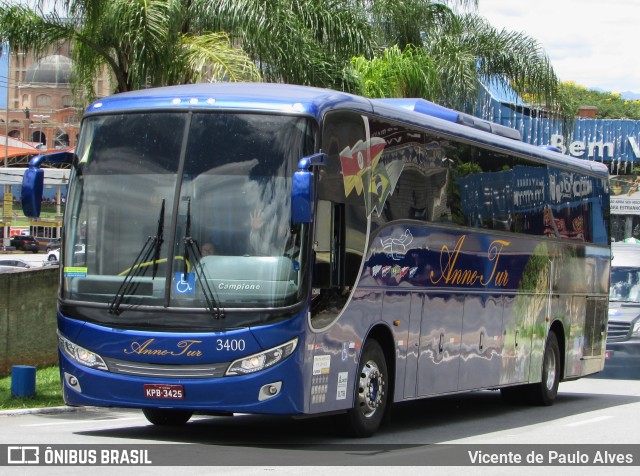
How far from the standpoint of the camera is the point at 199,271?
425 inches

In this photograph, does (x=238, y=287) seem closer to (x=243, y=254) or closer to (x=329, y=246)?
(x=243, y=254)

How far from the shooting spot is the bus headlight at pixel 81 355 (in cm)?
1109

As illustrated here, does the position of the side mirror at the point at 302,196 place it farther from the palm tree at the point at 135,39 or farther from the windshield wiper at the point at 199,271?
the palm tree at the point at 135,39

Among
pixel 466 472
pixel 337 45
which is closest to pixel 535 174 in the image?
pixel 337 45

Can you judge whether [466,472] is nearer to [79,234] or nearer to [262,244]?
[262,244]

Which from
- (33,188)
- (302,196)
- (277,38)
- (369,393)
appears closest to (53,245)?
(277,38)

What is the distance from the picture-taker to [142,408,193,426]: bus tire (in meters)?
12.9

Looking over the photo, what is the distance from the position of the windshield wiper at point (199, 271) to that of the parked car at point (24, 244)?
248 feet

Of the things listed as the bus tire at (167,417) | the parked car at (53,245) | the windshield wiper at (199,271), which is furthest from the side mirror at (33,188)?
the parked car at (53,245)

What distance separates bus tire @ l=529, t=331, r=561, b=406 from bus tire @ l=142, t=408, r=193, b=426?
22.9 ft

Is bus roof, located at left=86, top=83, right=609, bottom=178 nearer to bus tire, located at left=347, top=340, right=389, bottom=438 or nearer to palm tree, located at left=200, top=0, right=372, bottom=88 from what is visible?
bus tire, located at left=347, top=340, right=389, bottom=438

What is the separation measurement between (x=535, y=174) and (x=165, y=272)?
8231 millimetres

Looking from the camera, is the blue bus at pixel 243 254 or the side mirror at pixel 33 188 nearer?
the blue bus at pixel 243 254

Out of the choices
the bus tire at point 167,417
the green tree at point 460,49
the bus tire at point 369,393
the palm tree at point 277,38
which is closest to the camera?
the bus tire at point 369,393
